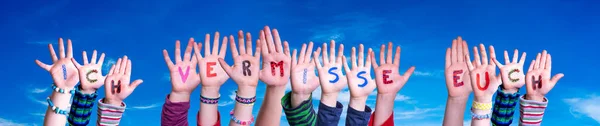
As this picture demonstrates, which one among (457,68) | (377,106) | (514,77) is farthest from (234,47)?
(514,77)

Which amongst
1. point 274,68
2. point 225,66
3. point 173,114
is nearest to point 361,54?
point 274,68

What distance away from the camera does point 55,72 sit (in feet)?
33.6

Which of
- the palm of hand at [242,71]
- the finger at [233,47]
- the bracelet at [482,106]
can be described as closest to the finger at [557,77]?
the bracelet at [482,106]

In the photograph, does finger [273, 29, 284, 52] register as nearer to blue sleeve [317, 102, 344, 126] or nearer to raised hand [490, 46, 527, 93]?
blue sleeve [317, 102, 344, 126]

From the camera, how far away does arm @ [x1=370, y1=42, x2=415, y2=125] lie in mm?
9359

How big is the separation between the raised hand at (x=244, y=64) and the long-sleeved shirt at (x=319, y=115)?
573 mm

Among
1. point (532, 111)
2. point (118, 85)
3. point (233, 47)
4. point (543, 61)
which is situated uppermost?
point (233, 47)

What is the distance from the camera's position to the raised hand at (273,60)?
9.54 meters

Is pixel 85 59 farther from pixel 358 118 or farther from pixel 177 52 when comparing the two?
pixel 358 118

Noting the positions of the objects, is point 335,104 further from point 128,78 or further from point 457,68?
point 128,78

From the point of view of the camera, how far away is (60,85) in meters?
10.2

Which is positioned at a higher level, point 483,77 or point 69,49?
point 69,49

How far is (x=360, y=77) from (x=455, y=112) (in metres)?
1.29

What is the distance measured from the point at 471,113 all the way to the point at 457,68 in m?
0.63
